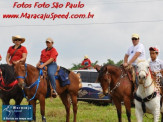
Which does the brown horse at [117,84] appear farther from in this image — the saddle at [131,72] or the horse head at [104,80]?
the saddle at [131,72]

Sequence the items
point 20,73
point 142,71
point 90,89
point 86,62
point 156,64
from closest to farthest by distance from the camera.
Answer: point 142,71 < point 20,73 < point 156,64 < point 90,89 < point 86,62

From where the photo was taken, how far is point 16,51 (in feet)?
37.5

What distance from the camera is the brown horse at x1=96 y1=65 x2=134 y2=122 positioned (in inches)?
463

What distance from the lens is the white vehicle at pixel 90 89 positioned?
61.6 feet

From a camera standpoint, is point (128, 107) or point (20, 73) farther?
point (128, 107)

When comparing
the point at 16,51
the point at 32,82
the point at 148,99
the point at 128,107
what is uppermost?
the point at 16,51

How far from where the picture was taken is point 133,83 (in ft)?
39.6

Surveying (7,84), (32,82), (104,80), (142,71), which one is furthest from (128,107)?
(7,84)

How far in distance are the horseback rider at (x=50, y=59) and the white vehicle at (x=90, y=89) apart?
709 cm

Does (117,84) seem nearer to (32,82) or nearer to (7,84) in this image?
(32,82)

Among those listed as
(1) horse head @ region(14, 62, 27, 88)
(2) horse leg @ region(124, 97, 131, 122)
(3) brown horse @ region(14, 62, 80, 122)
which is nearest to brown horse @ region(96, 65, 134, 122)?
(2) horse leg @ region(124, 97, 131, 122)

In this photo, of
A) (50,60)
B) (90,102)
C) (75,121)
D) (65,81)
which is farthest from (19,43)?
(90,102)

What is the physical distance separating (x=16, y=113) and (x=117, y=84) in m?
3.38

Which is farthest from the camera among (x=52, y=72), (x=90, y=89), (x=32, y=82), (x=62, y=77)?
(x=90, y=89)
